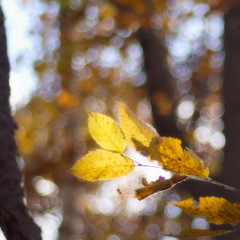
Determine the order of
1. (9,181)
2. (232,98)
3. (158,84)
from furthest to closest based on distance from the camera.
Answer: (158,84) < (232,98) < (9,181)

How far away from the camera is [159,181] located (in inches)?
24.8

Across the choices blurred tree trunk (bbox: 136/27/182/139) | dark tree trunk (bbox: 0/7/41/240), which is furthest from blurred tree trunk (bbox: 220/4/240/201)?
dark tree trunk (bbox: 0/7/41/240)

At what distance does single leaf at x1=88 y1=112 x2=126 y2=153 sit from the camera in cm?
64

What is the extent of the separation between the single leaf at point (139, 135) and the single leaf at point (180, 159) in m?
0.01

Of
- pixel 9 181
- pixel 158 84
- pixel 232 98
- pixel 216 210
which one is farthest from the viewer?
pixel 158 84

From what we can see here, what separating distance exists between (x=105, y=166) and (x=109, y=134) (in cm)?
5

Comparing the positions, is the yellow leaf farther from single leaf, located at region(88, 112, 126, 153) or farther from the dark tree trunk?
the dark tree trunk

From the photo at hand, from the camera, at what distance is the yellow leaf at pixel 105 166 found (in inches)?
25.3

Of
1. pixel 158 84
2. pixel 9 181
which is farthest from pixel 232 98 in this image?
pixel 9 181

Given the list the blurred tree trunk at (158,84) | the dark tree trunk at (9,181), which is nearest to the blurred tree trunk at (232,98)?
the blurred tree trunk at (158,84)

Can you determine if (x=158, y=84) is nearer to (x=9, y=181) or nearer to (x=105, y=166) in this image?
(x=9, y=181)

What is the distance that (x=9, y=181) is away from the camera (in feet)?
2.58

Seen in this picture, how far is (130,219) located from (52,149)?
17.8 feet

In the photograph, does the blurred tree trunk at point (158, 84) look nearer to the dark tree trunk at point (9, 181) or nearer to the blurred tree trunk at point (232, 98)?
the blurred tree trunk at point (232, 98)
